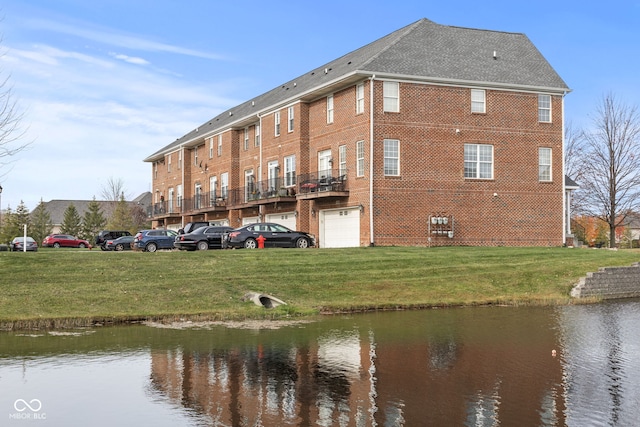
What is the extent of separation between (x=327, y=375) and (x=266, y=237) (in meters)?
23.0

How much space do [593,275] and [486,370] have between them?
49.8 ft

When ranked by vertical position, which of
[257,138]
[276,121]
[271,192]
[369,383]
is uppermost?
[276,121]

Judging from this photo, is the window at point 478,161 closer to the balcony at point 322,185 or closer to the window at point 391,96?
the window at point 391,96

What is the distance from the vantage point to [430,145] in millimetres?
36625

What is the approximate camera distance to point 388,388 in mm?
9914

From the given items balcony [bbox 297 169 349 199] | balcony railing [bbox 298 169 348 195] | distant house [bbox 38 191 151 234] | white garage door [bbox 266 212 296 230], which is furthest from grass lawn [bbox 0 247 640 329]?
distant house [bbox 38 191 151 234]

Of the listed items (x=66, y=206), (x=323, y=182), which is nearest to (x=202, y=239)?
(x=323, y=182)

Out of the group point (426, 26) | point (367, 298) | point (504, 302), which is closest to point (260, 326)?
point (367, 298)

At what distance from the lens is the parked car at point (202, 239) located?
1389 inches

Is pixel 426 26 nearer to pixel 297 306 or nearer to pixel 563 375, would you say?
pixel 297 306

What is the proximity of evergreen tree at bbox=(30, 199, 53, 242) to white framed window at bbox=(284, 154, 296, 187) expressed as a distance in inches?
Result: 2437

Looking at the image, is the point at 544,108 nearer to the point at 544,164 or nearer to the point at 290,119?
the point at 544,164

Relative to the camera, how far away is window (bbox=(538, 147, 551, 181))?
39062mm

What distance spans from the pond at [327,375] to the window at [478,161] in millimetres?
20804
